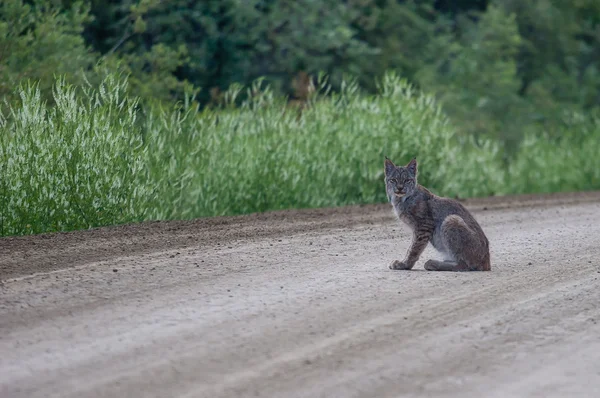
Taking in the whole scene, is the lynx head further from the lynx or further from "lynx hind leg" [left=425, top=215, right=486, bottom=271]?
"lynx hind leg" [left=425, top=215, right=486, bottom=271]

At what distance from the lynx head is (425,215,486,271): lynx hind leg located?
55 cm

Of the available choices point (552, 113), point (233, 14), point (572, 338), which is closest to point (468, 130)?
point (552, 113)

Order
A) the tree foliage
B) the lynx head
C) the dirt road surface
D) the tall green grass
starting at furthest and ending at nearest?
1. the tree foliage
2. the tall green grass
3. the lynx head
4. the dirt road surface

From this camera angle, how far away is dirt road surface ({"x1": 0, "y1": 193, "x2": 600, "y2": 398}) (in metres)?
5.62

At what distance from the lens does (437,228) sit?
9211 millimetres

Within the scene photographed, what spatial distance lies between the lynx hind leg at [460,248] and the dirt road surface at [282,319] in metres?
0.17

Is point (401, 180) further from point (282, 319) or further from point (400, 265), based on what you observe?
point (282, 319)

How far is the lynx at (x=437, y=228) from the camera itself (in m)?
9.02

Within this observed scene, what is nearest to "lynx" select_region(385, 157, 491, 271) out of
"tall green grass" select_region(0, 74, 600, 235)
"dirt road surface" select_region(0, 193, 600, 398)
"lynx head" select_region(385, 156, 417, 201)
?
"lynx head" select_region(385, 156, 417, 201)

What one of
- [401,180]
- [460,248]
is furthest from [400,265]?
[401,180]

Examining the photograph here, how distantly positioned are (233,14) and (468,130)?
40.2 feet

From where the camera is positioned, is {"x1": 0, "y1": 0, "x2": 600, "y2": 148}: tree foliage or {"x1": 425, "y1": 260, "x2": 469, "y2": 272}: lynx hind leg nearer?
{"x1": 425, "y1": 260, "x2": 469, "y2": 272}: lynx hind leg

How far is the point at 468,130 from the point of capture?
108 ft

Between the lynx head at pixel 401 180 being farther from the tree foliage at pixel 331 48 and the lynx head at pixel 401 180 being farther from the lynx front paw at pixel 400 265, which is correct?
the tree foliage at pixel 331 48
